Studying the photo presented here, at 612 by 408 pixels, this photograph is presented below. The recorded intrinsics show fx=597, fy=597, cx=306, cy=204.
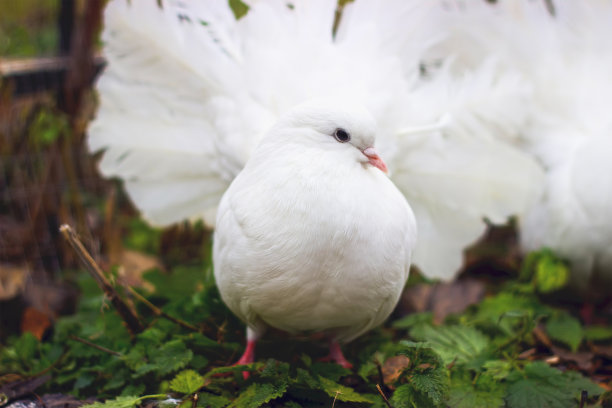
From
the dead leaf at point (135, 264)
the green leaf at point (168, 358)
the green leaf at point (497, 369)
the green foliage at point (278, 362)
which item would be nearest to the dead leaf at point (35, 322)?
the green foliage at point (278, 362)

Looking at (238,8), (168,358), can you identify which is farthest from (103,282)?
(238,8)

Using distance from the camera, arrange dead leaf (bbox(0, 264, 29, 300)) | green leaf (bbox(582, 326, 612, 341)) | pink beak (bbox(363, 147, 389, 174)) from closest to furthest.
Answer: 1. pink beak (bbox(363, 147, 389, 174))
2. green leaf (bbox(582, 326, 612, 341))
3. dead leaf (bbox(0, 264, 29, 300))

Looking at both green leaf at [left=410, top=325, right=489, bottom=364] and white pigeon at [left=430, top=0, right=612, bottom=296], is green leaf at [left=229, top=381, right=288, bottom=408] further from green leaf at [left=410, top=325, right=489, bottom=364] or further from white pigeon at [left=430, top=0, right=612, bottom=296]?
white pigeon at [left=430, top=0, right=612, bottom=296]

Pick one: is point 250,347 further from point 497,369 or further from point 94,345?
point 497,369

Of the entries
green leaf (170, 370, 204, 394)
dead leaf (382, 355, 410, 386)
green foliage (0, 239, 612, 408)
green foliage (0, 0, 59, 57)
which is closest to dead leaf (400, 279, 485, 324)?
green foliage (0, 239, 612, 408)

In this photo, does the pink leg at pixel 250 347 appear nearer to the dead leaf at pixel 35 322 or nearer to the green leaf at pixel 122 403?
the green leaf at pixel 122 403
